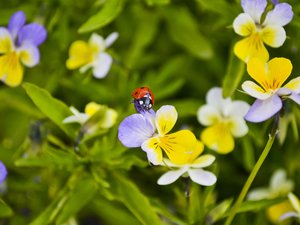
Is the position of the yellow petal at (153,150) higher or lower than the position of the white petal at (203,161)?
higher

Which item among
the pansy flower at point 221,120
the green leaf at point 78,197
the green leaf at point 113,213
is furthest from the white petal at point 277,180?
the green leaf at point 78,197

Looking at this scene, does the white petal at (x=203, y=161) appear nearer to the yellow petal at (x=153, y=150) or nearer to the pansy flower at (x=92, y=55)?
the yellow petal at (x=153, y=150)

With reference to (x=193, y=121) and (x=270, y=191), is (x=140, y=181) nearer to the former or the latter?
(x=193, y=121)

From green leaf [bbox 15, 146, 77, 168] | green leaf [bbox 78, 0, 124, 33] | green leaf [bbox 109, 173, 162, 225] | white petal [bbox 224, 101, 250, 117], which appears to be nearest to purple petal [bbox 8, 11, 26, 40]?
green leaf [bbox 78, 0, 124, 33]

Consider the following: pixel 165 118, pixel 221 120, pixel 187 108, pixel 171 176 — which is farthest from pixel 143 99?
pixel 187 108

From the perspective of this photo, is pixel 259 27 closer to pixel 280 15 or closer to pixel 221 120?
pixel 280 15

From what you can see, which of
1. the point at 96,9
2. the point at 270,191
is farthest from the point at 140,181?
the point at 96,9
